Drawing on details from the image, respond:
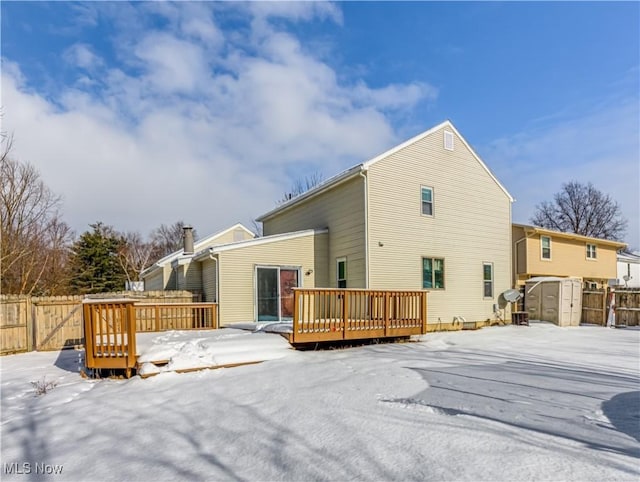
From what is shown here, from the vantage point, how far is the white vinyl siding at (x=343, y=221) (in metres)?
11.5

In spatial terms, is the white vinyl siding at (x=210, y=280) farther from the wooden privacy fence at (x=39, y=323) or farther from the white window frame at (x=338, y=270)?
the white window frame at (x=338, y=270)

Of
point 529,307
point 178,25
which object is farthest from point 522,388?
point 529,307

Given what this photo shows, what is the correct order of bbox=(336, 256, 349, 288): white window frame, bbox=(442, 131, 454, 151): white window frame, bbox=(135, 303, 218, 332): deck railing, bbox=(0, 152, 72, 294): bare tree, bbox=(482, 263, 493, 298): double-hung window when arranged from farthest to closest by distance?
bbox=(0, 152, 72, 294): bare tree < bbox=(482, 263, 493, 298): double-hung window < bbox=(442, 131, 454, 151): white window frame < bbox=(336, 256, 349, 288): white window frame < bbox=(135, 303, 218, 332): deck railing

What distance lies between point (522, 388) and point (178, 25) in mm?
11002

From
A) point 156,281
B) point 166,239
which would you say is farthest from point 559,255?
point 166,239

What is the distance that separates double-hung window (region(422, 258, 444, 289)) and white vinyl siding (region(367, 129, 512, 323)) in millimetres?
167

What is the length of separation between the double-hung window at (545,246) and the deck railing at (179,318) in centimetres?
1597

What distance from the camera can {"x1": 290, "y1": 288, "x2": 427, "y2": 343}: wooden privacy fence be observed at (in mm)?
8297

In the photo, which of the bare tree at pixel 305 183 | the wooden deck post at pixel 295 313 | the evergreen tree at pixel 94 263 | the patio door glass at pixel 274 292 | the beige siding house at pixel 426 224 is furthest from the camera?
the bare tree at pixel 305 183

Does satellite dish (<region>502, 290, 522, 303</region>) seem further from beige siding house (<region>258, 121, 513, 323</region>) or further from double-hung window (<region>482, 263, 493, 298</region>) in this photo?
double-hung window (<region>482, 263, 493, 298</region>)

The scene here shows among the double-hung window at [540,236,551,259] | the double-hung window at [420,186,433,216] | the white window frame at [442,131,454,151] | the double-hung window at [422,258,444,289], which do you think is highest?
the white window frame at [442,131,454,151]

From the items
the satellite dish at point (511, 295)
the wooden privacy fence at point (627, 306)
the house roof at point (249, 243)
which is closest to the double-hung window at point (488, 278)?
the satellite dish at point (511, 295)

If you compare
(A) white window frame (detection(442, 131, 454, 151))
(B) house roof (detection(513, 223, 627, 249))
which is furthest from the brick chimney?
(B) house roof (detection(513, 223, 627, 249))

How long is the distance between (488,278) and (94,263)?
25.0m
